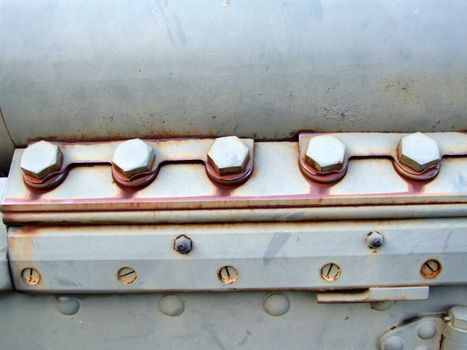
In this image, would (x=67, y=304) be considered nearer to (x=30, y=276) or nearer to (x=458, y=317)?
(x=30, y=276)

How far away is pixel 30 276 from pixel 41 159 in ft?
0.58

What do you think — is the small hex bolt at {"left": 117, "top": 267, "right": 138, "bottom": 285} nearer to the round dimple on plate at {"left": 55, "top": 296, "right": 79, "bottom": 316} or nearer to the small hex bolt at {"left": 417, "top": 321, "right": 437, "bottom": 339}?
the round dimple on plate at {"left": 55, "top": 296, "right": 79, "bottom": 316}

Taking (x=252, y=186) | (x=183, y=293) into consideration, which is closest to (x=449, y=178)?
(x=252, y=186)

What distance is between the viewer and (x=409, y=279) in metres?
0.97

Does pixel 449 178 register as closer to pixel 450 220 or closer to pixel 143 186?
pixel 450 220

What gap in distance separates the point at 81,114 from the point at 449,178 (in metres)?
0.55

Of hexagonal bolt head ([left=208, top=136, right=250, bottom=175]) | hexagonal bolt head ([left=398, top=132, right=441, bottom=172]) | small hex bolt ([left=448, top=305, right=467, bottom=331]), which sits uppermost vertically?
hexagonal bolt head ([left=398, top=132, right=441, bottom=172])

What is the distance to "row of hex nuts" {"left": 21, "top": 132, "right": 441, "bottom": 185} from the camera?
3.10ft

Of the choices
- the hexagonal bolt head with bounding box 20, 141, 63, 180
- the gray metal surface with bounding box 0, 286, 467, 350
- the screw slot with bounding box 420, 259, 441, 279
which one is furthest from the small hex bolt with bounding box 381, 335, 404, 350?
the hexagonal bolt head with bounding box 20, 141, 63, 180

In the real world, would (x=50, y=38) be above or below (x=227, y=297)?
above

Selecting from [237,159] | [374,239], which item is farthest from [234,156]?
[374,239]

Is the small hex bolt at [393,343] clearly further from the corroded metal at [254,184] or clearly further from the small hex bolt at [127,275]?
the small hex bolt at [127,275]

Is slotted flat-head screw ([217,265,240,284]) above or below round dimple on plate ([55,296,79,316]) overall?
above

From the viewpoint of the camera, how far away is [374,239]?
94cm
